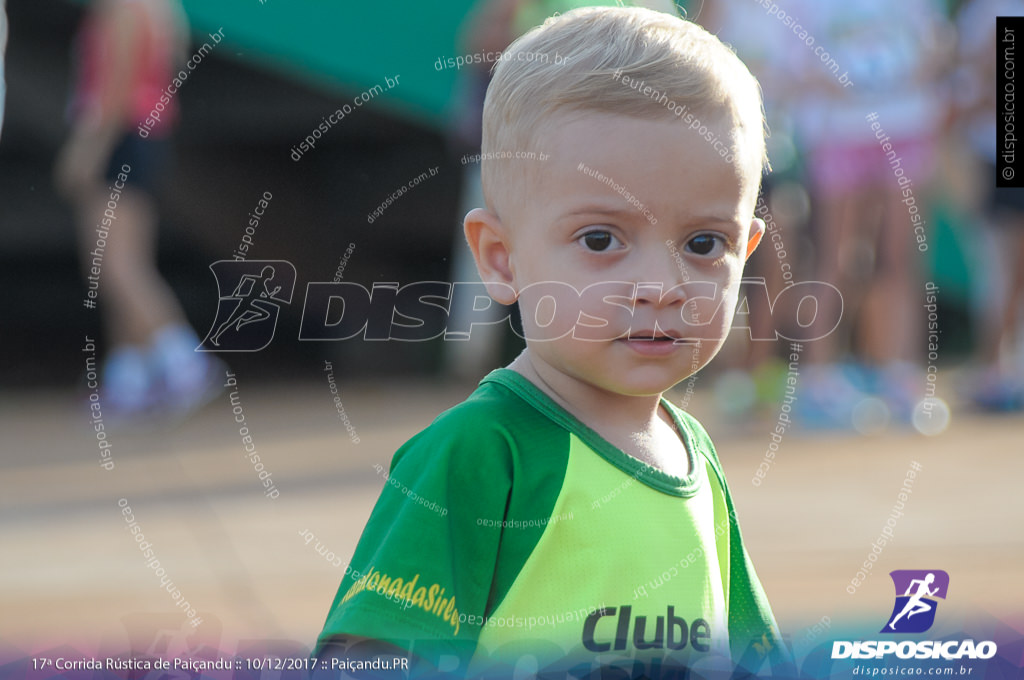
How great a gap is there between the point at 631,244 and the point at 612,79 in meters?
0.18

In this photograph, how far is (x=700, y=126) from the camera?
53.1 inches

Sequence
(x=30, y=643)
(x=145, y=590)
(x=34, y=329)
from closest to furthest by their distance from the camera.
Answer: (x=30, y=643) → (x=145, y=590) → (x=34, y=329)

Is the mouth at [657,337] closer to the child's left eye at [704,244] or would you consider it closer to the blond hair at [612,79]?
the child's left eye at [704,244]

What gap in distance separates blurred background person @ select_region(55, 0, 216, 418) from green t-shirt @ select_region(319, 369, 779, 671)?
304 centimetres

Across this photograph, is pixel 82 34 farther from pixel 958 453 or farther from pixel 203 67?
pixel 958 453

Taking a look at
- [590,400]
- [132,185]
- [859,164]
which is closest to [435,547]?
[590,400]

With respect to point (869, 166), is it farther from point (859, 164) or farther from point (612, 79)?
point (612, 79)

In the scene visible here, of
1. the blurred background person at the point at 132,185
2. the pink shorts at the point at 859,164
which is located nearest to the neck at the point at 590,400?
the blurred background person at the point at 132,185

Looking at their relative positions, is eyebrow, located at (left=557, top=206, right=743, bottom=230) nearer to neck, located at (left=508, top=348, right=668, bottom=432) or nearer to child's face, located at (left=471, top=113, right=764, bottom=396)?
child's face, located at (left=471, top=113, right=764, bottom=396)

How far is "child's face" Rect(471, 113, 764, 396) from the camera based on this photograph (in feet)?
4.38

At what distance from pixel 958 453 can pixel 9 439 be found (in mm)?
3335

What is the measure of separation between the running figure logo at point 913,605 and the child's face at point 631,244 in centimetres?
92

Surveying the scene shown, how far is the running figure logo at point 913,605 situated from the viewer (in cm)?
210

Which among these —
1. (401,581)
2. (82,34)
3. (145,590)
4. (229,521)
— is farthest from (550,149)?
(82,34)
